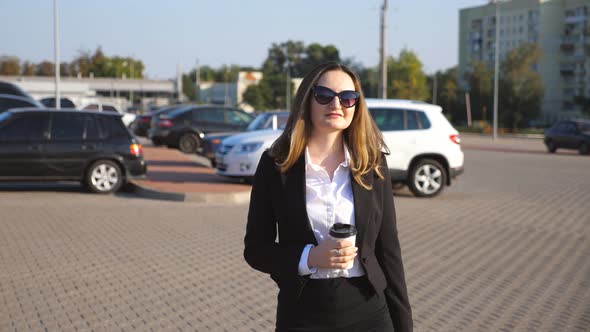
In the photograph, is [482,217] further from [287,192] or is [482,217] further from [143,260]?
[287,192]

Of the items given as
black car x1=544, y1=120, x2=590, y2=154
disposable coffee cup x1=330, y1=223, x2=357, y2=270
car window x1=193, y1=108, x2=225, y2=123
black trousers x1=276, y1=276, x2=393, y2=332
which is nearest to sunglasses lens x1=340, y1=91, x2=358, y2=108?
disposable coffee cup x1=330, y1=223, x2=357, y2=270

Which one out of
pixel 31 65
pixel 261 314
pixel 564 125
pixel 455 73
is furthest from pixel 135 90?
pixel 261 314

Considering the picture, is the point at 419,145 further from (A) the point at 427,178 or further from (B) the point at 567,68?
(B) the point at 567,68

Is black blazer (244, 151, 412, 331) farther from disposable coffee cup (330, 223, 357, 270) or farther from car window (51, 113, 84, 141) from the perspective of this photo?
car window (51, 113, 84, 141)

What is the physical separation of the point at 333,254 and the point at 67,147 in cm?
1252

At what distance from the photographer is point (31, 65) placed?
430 feet

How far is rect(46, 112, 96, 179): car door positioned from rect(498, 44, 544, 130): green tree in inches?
2559

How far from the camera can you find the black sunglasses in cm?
292

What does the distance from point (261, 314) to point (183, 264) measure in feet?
7.17

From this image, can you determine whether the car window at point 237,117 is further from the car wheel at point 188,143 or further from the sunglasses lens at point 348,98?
the sunglasses lens at point 348,98

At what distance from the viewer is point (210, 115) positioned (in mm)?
26172

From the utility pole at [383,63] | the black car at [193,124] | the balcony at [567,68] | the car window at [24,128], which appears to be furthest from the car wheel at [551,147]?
the balcony at [567,68]

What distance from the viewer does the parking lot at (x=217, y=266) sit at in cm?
604

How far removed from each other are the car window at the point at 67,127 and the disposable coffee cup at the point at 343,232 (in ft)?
41.4
